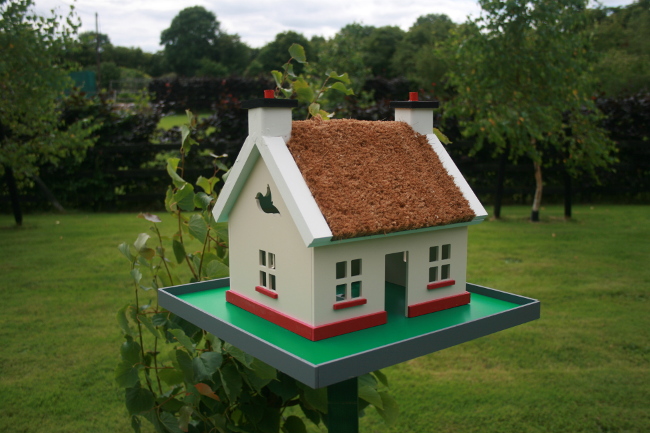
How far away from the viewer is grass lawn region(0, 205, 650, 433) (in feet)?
12.3

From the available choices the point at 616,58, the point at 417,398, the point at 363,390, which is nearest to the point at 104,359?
the point at 417,398

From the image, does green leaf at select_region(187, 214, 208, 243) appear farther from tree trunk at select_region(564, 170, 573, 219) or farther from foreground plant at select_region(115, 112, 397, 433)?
tree trunk at select_region(564, 170, 573, 219)

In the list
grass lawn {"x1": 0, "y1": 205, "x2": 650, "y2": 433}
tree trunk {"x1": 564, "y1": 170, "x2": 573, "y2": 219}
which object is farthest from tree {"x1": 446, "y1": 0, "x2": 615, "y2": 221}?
grass lawn {"x1": 0, "y1": 205, "x2": 650, "y2": 433}

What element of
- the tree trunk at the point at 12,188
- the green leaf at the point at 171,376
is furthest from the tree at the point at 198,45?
the green leaf at the point at 171,376

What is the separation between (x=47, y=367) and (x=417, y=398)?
2844 mm

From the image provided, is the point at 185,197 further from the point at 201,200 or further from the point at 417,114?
the point at 417,114

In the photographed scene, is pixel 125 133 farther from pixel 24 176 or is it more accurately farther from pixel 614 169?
pixel 614 169

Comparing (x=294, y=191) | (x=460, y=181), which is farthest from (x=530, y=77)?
(x=294, y=191)

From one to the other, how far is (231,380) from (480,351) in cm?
324

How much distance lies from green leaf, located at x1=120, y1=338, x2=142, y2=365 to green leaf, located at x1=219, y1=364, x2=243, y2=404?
340 mm

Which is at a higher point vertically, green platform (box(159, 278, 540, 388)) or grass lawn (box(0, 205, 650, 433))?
green platform (box(159, 278, 540, 388))

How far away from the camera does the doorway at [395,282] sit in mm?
1897

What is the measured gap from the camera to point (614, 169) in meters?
10.3

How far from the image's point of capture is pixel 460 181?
6.26 ft
